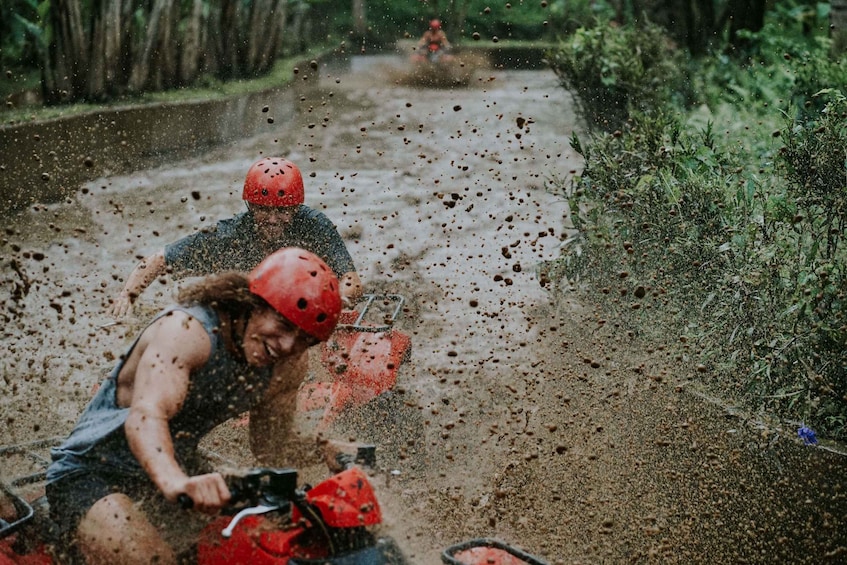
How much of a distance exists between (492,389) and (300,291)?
3.59 metres

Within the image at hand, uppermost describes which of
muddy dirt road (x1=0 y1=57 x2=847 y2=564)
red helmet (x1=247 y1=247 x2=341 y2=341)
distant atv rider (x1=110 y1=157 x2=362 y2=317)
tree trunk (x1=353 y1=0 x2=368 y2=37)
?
red helmet (x1=247 y1=247 x2=341 y2=341)

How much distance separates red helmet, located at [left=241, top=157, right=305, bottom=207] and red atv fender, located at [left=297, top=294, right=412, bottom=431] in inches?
36.3

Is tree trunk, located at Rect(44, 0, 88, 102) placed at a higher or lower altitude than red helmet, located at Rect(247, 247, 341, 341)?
lower

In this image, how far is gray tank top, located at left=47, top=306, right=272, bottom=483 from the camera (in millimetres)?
3389

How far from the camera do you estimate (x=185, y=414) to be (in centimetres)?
350

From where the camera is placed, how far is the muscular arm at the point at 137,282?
16.3 feet

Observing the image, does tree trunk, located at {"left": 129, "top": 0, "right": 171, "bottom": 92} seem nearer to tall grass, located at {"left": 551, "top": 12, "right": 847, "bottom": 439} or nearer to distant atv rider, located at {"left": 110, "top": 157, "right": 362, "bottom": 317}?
tall grass, located at {"left": 551, "top": 12, "right": 847, "bottom": 439}

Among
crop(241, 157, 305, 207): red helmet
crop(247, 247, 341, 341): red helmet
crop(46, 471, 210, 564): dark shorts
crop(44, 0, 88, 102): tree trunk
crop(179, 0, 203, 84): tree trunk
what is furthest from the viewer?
crop(179, 0, 203, 84): tree trunk

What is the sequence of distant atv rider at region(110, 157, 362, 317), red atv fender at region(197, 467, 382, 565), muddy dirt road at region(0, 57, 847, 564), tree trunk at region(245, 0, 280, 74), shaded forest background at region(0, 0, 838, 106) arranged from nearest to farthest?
red atv fender at region(197, 467, 382, 565) → muddy dirt road at region(0, 57, 847, 564) → distant atv rider at region(110, 157, 362, 317) → shaded forest background at region(0, 0, 838, 106) → tree trunk at region(245, 0, 280, 74)

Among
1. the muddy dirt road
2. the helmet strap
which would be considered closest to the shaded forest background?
the muddy dirt road

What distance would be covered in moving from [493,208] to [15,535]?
9.14 metres

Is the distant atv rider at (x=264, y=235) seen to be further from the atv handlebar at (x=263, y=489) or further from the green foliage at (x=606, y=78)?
the green foliage at (x=606, y=78)

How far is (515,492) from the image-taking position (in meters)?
5.34

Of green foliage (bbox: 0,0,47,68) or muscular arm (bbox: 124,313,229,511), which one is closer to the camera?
muscular arm (bbox: 124,313,229,511)
